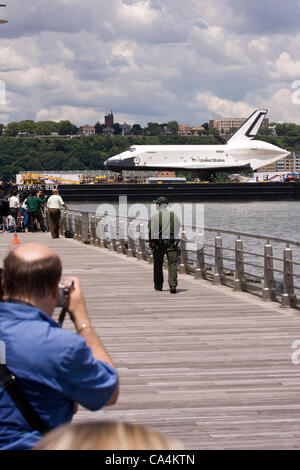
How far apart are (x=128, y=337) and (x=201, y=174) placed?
14485cm

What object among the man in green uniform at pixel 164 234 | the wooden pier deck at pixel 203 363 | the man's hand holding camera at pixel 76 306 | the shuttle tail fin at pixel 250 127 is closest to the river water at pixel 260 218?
the shuttle tail fin at pixel 250 127

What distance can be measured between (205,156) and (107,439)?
15172cm

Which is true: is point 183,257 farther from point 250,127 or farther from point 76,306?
point 250,127

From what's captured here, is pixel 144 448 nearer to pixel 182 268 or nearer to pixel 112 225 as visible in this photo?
pixel 182 268

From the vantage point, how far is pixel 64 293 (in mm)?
3205

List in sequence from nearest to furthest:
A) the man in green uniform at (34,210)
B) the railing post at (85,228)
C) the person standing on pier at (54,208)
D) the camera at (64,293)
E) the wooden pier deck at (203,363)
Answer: the camera at (64,293) → the wooden pier deck at (203,363) → the railing post at (85,228) → the person standing on pier at (54,208) → the man in green uniform at (34,210)

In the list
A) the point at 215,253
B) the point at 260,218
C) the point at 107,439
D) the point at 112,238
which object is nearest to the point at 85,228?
the point at 112,238

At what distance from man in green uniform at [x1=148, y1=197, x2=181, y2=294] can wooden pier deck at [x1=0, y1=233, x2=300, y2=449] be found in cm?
57

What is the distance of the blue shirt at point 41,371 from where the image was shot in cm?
283

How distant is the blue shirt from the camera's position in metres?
2.83

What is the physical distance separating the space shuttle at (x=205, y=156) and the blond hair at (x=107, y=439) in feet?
470

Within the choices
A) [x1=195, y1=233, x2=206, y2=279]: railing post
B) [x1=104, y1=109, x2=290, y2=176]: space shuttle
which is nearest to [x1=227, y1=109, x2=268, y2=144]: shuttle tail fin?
[x1=104, y1=109, x2=290, y2=176]: space shuttle

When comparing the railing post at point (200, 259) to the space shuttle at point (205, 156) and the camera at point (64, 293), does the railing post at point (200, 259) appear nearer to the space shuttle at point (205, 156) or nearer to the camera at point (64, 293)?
the camera at point (64, 293)
